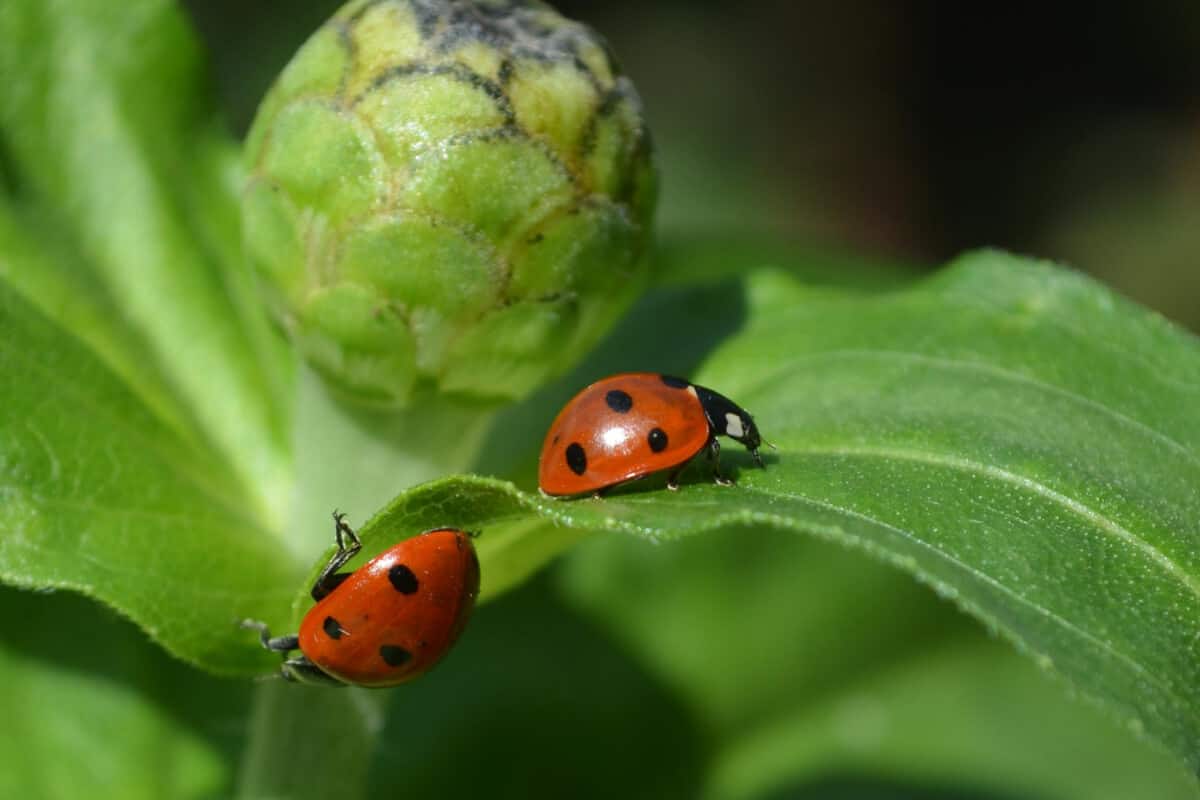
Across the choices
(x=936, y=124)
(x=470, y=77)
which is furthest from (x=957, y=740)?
(x=936, y=124)

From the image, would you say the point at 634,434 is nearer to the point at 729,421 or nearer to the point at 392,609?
the point at 729,421

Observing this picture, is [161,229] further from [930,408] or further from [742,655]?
[742,655]

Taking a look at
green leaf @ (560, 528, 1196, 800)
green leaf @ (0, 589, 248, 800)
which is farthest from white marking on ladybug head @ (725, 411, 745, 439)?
green leaf @ (560, 528, 1196, 800)

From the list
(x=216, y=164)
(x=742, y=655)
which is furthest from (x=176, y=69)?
(x=742, y=655)

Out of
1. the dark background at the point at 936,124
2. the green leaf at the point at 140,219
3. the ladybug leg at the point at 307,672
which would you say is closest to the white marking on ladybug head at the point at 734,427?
the ladybug leg at the point at 307,672

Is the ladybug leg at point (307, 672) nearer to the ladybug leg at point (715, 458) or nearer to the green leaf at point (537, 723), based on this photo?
the ladybug leg at point (715, 458)

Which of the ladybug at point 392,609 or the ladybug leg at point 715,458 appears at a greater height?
the ladybug leg at point 715,458
